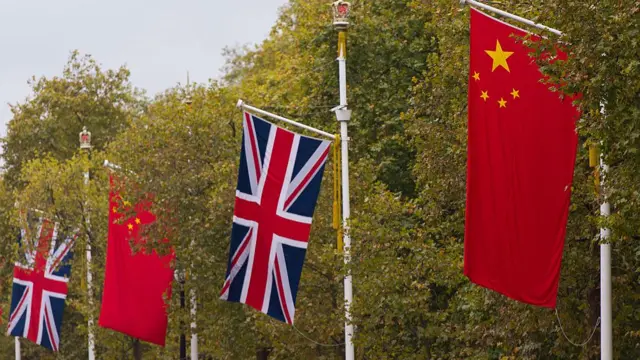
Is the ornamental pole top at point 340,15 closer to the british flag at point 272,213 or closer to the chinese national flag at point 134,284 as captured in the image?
the british flag at point 272,213

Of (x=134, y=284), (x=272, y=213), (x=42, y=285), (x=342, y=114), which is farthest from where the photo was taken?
(x=42, y=285)

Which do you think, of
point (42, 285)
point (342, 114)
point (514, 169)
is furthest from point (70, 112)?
point (514, 169)

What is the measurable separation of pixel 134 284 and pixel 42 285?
1057cm

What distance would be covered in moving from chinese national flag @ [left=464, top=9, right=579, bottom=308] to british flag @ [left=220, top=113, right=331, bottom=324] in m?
8.98

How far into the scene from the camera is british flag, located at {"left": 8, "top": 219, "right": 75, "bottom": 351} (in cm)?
4638

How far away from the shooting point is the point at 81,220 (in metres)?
48.7

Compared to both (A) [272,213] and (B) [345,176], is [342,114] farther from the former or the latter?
(A) [272,213]

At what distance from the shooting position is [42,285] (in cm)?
4706

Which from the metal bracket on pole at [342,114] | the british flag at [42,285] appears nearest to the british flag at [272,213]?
the metal bracket on pole at [342,114]

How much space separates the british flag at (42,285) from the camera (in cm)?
4638

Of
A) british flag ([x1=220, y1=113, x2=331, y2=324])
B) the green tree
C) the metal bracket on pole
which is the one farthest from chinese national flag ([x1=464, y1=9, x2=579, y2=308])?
the green tree

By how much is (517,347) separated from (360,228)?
4807mm

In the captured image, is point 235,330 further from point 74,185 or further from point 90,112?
point 90,112

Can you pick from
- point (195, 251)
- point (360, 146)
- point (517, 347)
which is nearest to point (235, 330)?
point (195, 251)
